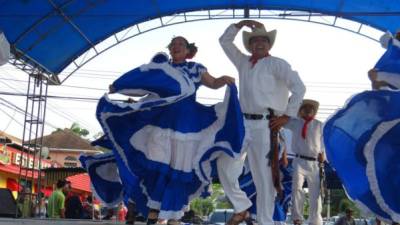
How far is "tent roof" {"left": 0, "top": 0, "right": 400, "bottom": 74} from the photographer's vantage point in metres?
11.4

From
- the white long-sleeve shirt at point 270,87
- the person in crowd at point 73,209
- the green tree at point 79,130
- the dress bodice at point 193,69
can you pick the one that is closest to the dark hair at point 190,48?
the dress bodice at point 193,69

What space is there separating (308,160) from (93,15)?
273 inches

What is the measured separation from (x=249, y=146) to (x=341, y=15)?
7.75m

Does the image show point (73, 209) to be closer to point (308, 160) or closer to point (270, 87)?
point (308, 160)

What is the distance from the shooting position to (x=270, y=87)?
4.77 m

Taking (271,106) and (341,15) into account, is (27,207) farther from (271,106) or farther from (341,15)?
(271,106)

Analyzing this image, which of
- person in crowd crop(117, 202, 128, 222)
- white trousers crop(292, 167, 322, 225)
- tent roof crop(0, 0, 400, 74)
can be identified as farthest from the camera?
tent roof crop(0, 0, 400, 74)

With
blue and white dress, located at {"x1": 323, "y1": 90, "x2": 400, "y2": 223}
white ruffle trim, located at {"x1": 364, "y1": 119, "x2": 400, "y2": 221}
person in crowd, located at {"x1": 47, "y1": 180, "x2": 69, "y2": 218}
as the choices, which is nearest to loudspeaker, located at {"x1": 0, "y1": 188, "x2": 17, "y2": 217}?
person in crowd, located at {"x1": 47, "y1": 180, "x2": 69, "y2": 218}

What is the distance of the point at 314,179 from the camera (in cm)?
650

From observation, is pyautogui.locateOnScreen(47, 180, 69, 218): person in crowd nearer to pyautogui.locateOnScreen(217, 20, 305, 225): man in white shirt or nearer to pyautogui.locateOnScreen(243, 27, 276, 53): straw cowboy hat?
pyautogui.locateOnScreen(217, 20, 305, 225): man in white shirt

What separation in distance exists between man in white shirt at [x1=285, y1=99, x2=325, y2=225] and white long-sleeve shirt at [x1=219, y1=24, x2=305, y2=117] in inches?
71.4

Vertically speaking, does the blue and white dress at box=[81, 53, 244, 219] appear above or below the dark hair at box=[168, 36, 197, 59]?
below

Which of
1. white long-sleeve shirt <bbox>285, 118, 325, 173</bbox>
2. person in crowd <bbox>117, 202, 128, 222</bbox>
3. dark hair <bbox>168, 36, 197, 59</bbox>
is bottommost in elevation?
person in crowd <bbox>117, 202, 128, 222</bbox>

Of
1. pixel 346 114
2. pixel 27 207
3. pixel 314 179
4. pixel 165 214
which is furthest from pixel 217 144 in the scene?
pixel 27 207
